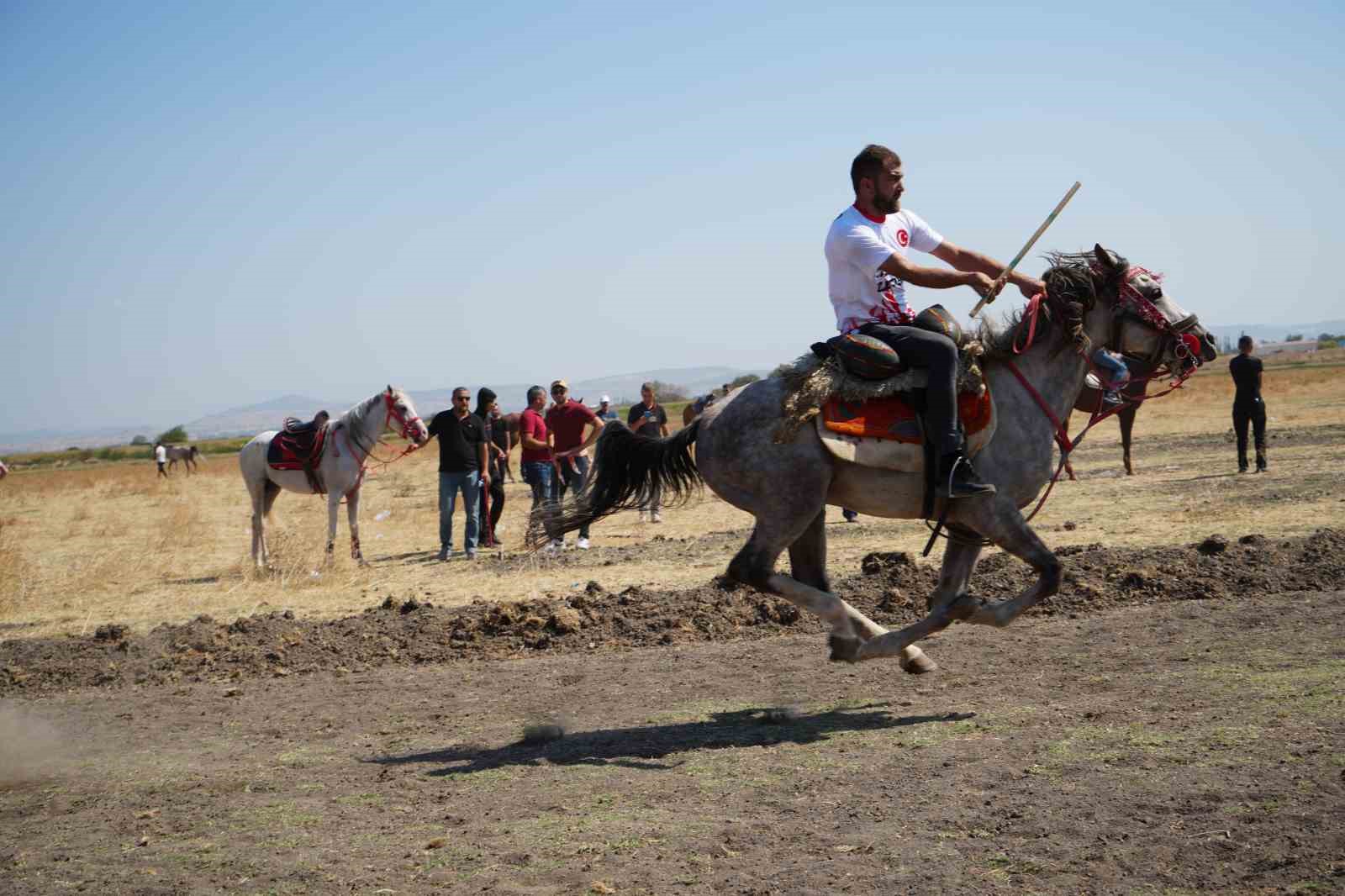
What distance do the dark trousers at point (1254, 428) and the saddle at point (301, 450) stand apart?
1436 cm

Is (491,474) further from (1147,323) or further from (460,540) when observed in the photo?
(1147,323)

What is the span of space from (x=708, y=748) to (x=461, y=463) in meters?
10.7

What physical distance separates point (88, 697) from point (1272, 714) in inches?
314

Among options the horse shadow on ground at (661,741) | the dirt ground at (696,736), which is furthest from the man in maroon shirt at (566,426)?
the horse shadow on ground at (661,741)

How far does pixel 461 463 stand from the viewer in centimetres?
1662

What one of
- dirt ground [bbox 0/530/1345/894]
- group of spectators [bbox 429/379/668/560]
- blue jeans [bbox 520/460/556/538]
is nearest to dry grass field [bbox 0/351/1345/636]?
group of spectators [bbox 429/379/668/560]

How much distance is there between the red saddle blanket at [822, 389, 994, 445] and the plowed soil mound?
2.93 m

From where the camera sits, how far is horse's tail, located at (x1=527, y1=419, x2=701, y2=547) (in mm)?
7719

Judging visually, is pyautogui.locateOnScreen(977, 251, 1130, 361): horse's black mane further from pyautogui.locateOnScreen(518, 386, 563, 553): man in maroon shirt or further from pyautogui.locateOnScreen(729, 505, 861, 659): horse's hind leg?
pyautogui.locateOnScreen(518, 386, 563, 553): man in maroon shirt

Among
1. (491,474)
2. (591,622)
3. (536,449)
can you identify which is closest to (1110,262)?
(591,622)

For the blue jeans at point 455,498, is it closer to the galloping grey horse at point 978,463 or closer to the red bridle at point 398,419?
the red bridle at point 398,419

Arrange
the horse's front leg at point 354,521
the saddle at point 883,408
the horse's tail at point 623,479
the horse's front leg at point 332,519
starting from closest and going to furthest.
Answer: the saddle at point 883,408
the horse's tail at point 623,479
the horse's front leg at point 332,519
the horse's front leg at point 354,521

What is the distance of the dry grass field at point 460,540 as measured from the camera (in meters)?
13.4

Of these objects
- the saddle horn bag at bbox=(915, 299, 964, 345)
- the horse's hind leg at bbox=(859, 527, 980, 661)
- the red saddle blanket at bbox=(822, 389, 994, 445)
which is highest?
the saddle horn bag at bbox=(915, 299, 964, 345)
